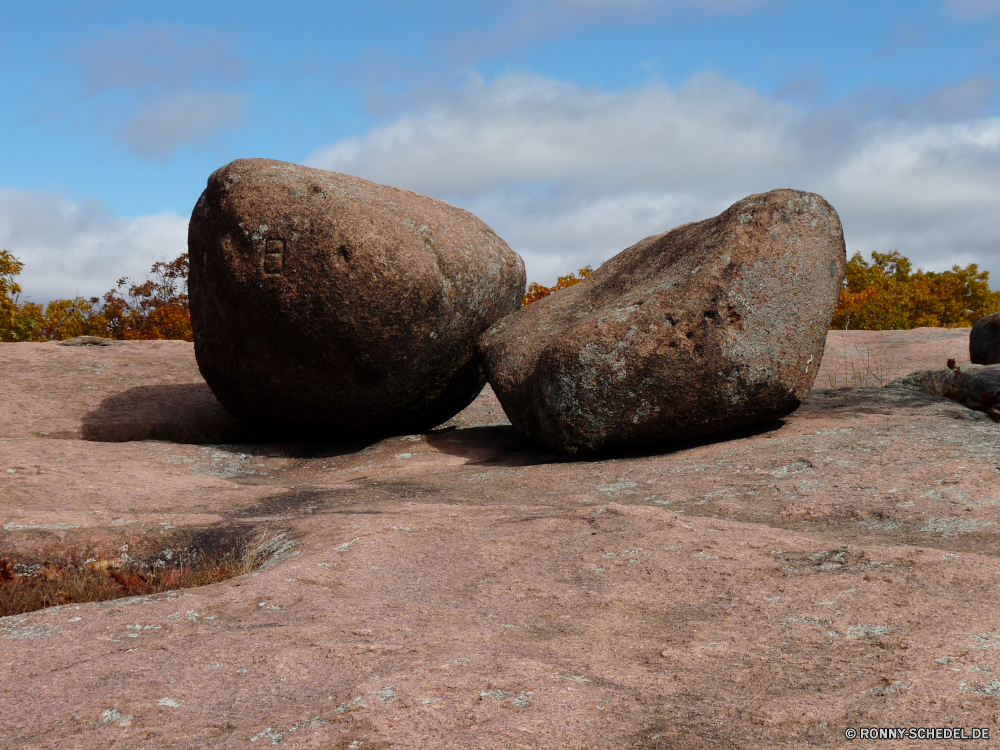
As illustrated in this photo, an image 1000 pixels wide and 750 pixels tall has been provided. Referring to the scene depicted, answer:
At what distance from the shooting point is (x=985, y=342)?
15391mm

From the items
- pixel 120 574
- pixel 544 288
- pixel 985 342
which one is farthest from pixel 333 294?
pixel 544 288

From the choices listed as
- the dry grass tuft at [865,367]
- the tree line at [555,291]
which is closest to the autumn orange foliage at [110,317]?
the tree line at [555,291]

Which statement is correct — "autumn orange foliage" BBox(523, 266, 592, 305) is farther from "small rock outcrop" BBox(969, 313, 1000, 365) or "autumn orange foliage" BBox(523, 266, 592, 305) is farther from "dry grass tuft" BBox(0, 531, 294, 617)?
"dry grass tuft" BBox(0, 531, 294, 617)

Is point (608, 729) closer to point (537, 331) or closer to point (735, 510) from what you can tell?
point (735, 510)

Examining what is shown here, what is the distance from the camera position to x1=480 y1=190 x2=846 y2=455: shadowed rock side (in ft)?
25.2

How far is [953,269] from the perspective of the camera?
39844 millimetres

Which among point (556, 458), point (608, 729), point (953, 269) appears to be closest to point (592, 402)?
point (556, 458)

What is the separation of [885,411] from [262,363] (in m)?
6.42

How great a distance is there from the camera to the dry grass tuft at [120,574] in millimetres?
4492

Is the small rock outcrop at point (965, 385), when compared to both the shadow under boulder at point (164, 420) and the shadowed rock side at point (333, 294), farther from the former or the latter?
the shadow under boulder at point (164, 420)

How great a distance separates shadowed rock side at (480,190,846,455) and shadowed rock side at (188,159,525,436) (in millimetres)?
1609

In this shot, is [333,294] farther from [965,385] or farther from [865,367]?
[865,367]

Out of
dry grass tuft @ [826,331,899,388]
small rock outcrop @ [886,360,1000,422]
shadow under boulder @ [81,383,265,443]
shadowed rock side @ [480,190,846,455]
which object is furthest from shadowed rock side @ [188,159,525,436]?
dry grass tuft @ [826,331,899,388]

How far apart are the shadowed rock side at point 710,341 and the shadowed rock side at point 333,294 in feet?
5.28
